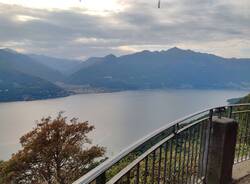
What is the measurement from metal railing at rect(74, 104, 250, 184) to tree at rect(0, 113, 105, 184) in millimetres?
14710

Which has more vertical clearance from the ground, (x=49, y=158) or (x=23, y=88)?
(x=49, y=158)

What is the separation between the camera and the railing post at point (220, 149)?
13.5 feet

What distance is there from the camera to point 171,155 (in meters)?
3.26

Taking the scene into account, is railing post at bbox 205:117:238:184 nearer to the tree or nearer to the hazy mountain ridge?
the tree

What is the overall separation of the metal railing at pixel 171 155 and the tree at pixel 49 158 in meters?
14.7

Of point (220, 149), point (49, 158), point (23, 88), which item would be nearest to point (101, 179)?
point (220, 149)

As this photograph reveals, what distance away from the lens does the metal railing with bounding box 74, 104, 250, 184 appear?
210 centimetres

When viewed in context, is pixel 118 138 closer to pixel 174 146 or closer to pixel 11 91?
pixel 174 146

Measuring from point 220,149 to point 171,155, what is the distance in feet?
3.75

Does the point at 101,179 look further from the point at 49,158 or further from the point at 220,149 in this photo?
the point at 49,158

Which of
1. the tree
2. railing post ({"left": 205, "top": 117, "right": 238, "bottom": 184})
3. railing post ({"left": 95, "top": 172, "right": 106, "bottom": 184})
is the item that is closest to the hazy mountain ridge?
the tree

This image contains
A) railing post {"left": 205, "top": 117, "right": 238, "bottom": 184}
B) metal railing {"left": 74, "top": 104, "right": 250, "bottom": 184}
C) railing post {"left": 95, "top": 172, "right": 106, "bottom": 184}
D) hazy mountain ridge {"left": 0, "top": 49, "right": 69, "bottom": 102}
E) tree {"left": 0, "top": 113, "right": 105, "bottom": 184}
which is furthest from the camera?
hazy mountain ridge {"left": 0, "top": 49, "right": 69, "bottom": 102}

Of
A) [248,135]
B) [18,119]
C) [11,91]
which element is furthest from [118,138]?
[11,91]

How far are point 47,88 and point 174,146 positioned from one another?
169485mm
